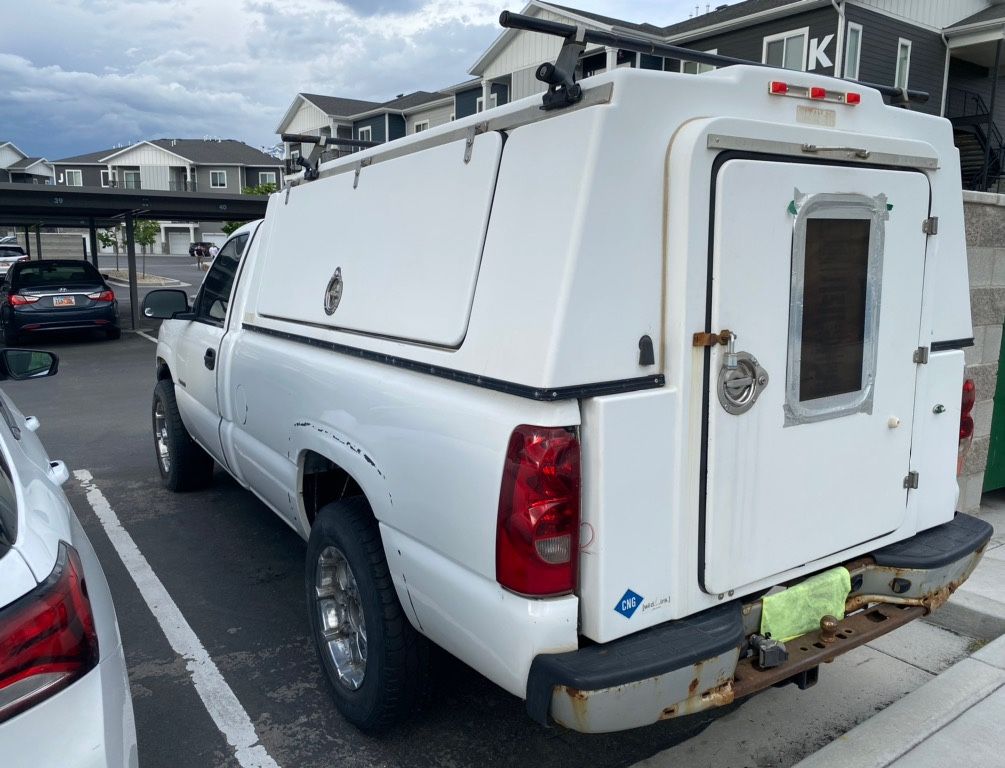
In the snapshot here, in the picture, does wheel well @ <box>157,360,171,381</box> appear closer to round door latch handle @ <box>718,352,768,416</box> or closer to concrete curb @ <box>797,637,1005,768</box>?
round door latch handle @ <box>718,352,768,416</box>

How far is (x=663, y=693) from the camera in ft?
7.45

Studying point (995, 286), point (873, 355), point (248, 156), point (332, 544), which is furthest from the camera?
point (248, 156)

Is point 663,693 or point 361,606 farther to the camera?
point 361,606

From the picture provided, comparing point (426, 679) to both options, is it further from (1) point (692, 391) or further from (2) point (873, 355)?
(2) point (873, 355)

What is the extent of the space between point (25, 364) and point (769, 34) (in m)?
20.7

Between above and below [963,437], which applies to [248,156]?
above

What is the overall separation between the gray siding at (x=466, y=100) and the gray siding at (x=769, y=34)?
28.2 feet

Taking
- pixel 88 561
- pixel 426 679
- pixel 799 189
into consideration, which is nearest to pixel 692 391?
pixel 799 189

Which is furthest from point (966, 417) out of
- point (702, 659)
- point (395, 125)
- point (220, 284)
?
point (395, 125)

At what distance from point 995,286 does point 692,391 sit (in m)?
3.90

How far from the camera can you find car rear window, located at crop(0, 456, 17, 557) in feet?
5.97

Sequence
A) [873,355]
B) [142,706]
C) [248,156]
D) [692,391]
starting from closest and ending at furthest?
[692,391], [873,355], [142,706], [248,156]

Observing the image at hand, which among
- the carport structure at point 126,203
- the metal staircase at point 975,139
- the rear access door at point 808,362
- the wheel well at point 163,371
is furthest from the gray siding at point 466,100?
the rear access door at point 808,362

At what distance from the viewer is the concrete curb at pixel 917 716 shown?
293cm
